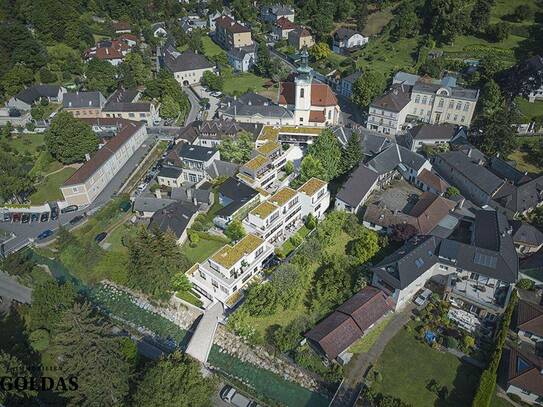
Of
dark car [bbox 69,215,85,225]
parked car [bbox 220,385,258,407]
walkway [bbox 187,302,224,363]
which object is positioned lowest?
dark car [bbox 69,215,85,225]

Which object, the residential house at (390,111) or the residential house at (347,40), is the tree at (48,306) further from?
the residential house at (347,40)

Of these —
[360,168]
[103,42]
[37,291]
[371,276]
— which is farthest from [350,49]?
[37,291]

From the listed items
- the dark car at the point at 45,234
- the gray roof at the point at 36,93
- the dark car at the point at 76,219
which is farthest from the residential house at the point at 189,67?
the dark car at the point at 45,234

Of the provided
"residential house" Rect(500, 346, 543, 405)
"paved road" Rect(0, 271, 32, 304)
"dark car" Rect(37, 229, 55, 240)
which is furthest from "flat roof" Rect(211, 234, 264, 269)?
"dark car" Rect(37, 229, 55, 240)

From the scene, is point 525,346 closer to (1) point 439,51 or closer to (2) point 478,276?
(2) point 478,276

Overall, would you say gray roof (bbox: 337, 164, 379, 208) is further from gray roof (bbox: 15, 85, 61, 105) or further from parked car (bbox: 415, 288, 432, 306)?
gray roof (bbox: 15, 85, 61, 105)
